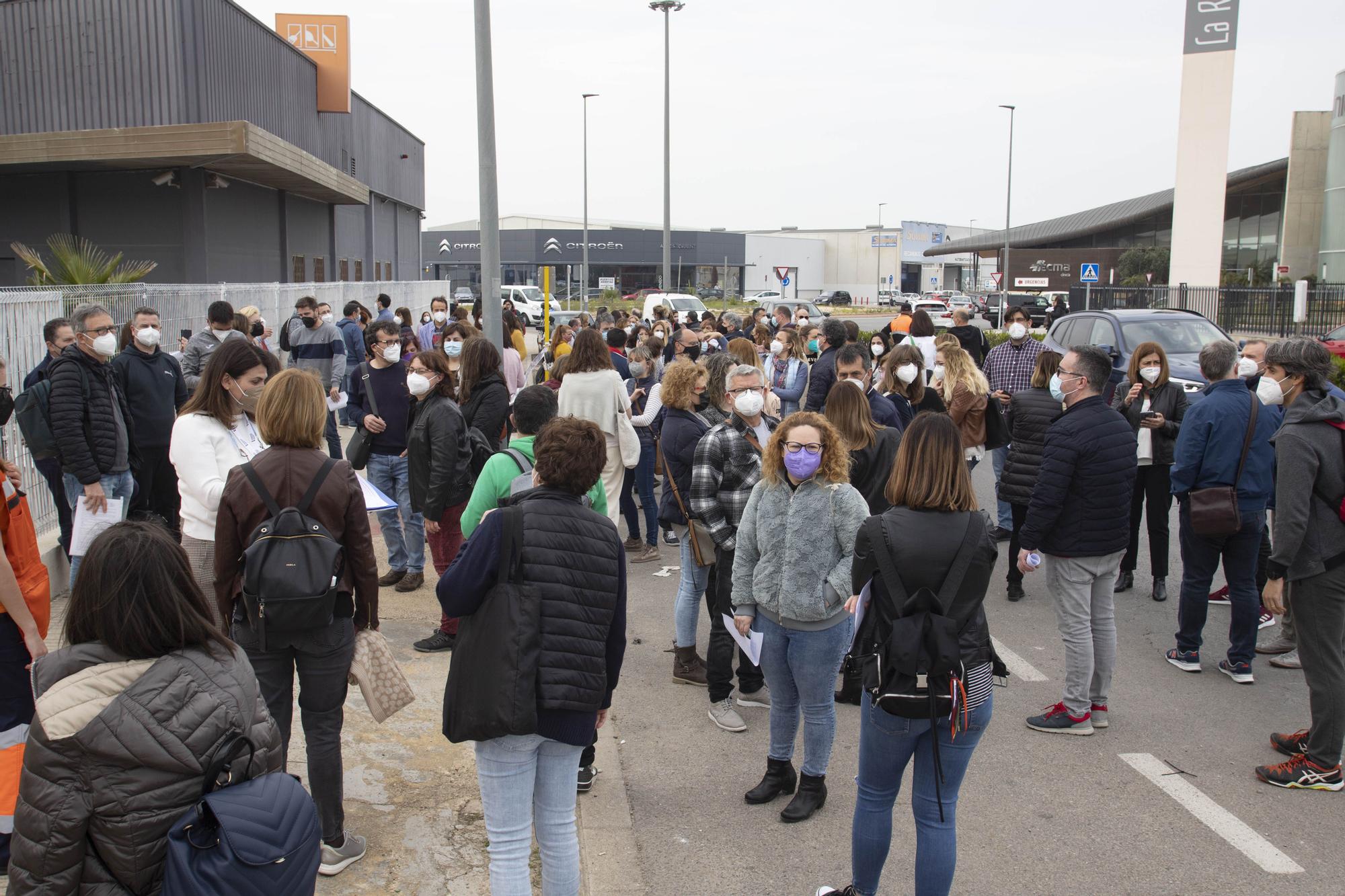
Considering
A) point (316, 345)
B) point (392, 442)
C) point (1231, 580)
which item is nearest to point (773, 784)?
point (1231, 580)

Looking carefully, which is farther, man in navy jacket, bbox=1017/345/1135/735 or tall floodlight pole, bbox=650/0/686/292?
tall floodlight pole, bbox=650/0/686/292

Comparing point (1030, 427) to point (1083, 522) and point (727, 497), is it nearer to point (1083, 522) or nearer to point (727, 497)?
point (1083, 522)

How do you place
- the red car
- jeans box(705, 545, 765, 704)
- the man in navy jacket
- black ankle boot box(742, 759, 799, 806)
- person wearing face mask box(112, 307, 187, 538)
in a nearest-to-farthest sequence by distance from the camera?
black ankle boot box(742, 759, 799, 806), the man in navy jacket, jeans box(705, 545, 765, 704), person wearing face mask box(112, 307, 187, 538), the red car

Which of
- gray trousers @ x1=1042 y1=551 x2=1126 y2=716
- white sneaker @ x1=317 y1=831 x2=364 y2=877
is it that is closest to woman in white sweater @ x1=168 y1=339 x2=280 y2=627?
white sneaker @ x1=317 y1=831 x2=364 y2=877

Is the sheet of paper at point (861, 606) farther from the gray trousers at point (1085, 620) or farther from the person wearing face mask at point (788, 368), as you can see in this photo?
the person wearing face mask at point (788, 368)

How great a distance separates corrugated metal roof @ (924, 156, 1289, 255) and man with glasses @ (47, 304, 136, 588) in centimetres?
5888

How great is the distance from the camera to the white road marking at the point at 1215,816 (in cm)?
436

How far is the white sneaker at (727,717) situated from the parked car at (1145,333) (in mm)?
8914

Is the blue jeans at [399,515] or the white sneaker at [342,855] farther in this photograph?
the blue jeans at [399,515]

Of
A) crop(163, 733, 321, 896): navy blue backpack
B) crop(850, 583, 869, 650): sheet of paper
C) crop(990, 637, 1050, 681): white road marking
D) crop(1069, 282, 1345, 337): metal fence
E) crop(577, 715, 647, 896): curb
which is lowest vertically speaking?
crop(577, 715, 647, 896): curb

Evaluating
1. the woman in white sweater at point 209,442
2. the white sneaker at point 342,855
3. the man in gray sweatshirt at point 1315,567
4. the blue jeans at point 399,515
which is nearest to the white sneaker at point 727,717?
the white sneaker at point 342,855

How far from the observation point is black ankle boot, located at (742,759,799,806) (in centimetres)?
484

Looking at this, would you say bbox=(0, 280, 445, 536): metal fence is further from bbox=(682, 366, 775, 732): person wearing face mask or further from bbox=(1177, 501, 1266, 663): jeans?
bbox=(1177, 501, 1266, 663): jeans

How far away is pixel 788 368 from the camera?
36.5 ft
